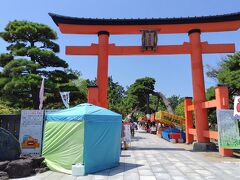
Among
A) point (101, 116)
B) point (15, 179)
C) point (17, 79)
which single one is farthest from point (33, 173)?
point (17, 79)

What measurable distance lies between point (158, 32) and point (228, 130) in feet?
23.2

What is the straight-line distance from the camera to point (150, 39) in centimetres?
1559

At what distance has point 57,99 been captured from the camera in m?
18.7

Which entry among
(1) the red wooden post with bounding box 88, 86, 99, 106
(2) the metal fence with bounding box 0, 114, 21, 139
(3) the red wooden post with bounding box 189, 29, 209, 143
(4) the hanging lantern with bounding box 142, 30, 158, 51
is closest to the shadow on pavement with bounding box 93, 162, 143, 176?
(2) the metal fence with bounding box 0, 114, 21, 139

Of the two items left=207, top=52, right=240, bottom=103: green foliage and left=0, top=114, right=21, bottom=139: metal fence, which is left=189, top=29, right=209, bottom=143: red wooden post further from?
left=0, top=114, right=21, bottom=139: metal fence

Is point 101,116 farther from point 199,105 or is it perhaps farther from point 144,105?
point 144,105

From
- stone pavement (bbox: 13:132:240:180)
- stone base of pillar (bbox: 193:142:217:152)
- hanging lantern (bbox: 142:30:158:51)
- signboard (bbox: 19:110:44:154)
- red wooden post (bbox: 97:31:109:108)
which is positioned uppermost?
hanging lantern (bbox: 142:30:158:51)

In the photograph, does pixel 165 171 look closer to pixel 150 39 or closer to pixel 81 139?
pixel 81 139

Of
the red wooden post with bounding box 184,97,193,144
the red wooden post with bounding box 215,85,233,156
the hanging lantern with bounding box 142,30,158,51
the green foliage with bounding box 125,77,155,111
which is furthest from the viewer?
the green foliage with bounding box 125,77,155,111

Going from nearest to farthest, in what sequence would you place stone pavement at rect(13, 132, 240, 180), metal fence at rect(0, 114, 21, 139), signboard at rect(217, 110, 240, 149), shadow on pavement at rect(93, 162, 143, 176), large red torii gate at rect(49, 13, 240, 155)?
1. stone pavement at rect(13, 132, 240, 180)
2. shadow on pavement at rect(93, 162, 143, 176)
3. metal fence at rect(0, 114, 21, 139)
4. signboard at rect(217, 110, 240, 149)
5. large red torii gate at rect(49, 13, 240, 155)

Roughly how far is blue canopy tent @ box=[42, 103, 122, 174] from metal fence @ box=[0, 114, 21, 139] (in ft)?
7.21

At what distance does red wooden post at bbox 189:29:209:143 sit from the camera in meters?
14.7

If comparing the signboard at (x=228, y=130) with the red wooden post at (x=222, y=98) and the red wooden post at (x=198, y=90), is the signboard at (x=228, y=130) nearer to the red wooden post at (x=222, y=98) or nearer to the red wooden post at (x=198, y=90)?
the red wooden post at (x=222, y=98)

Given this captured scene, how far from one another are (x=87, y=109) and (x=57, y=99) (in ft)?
34.0
